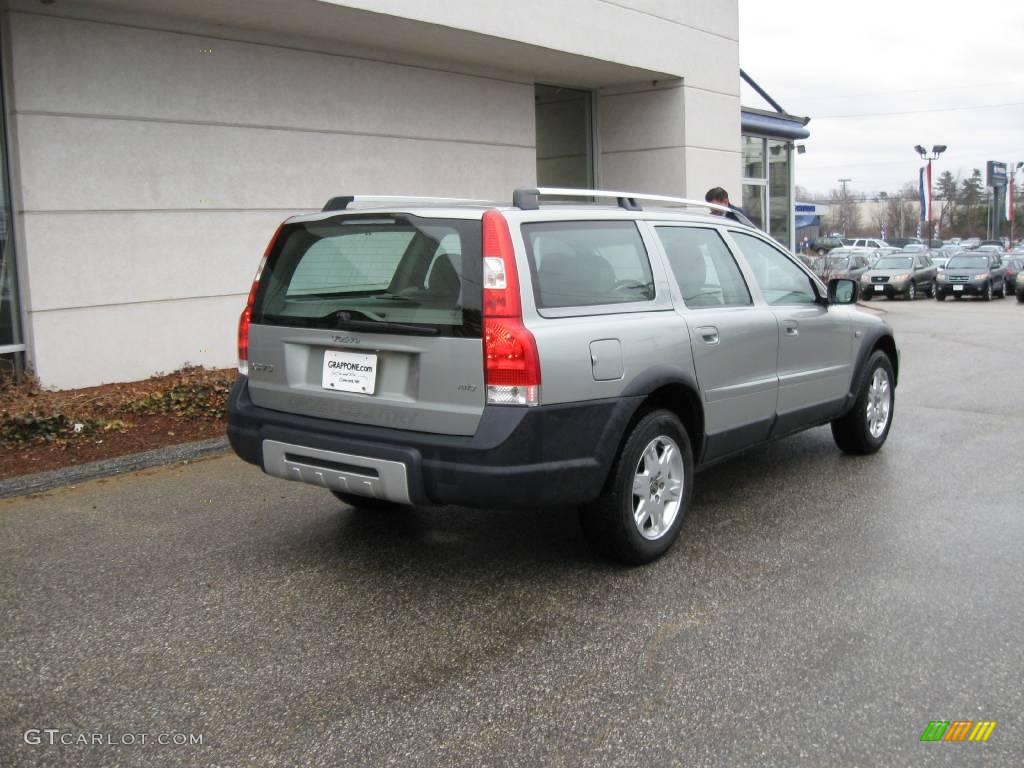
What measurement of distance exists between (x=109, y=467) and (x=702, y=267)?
4206 millimetres

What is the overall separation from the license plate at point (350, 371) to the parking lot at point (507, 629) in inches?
36.5

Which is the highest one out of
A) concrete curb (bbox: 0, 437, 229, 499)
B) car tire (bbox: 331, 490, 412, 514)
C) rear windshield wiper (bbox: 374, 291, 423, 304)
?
rear windshield wiper (bbox: 374, 291, 423, 304)

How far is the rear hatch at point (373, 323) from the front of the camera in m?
4.20

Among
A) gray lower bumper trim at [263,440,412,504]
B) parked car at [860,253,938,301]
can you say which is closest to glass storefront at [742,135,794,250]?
parked car at [860,253,938,301]

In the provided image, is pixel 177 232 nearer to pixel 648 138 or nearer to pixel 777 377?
Result: pixel 777 377

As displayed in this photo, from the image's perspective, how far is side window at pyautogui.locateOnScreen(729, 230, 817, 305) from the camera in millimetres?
5988

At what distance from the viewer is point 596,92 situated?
15461 millimetres

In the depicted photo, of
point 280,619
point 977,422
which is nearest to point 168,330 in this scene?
point 280,619

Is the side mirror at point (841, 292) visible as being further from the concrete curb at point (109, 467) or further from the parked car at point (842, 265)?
the parked car at point (842, 265)

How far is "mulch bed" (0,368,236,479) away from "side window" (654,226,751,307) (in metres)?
4.12

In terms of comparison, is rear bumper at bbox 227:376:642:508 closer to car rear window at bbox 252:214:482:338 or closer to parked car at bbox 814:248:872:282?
car rear window at bbox 252:214:482:338

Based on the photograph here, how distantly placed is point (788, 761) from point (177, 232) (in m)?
8.09

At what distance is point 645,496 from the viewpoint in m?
4.75

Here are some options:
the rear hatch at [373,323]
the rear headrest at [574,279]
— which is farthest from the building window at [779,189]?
the rear hatch at [373,323]
